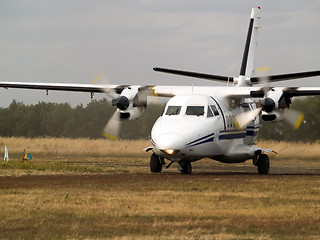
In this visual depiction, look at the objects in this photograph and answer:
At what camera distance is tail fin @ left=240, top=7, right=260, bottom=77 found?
3534cm

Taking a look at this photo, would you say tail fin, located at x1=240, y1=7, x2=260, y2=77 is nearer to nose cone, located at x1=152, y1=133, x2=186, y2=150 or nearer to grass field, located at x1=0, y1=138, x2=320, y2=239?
nose cone, located at x1=152, y1=133, x2=186, y2=150

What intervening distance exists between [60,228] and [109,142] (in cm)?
4002

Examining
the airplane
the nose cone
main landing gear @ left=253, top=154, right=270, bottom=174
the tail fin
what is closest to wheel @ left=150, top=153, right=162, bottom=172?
the airplane

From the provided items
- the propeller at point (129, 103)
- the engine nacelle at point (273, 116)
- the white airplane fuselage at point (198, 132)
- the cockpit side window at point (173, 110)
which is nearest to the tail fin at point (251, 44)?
the white airplane fuselage at point (198, 132)

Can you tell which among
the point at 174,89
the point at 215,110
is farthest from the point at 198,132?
the point at 174,89

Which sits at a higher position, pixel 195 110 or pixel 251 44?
pixel 251 44

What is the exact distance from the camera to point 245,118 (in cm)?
2986

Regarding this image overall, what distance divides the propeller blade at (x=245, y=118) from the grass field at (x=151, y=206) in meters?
5.13

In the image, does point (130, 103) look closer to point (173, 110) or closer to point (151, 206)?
point (173, 110)

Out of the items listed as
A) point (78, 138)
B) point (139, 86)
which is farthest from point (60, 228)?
point (78, 138)

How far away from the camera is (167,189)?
20.0 metres

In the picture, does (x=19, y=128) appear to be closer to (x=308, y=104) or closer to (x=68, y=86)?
(x=308, y=104)

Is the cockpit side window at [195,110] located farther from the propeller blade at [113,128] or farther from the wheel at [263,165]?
the propeller blade at [113,128]

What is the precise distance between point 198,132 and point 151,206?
9483 millimetres
